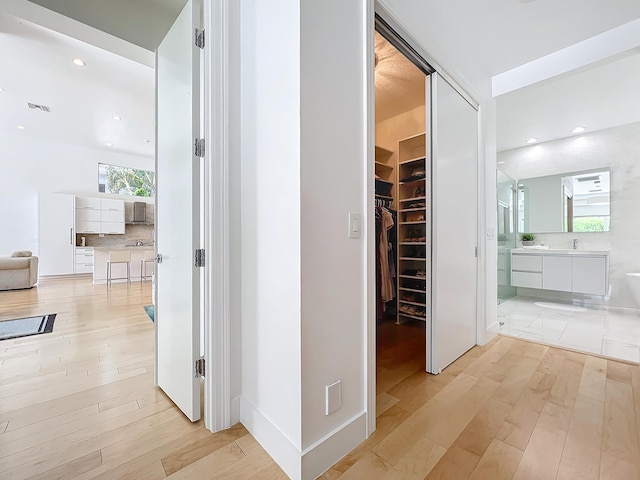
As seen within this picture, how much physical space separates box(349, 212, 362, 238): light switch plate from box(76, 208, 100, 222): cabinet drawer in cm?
834

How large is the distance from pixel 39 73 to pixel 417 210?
549 centimetres

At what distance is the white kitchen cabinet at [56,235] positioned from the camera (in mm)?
6402

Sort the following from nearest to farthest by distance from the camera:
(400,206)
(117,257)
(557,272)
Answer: (400,206) < (557,272) < (117,257)

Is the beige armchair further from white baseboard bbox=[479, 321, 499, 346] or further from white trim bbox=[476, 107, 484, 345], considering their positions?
white baseboard bbox=[479, 321, 499, 346]

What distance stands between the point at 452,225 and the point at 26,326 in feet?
14.8

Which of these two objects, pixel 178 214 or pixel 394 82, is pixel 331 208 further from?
pixel 394 82

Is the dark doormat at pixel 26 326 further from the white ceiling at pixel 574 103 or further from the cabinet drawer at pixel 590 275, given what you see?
the cabinet drawer at pixel 590 275

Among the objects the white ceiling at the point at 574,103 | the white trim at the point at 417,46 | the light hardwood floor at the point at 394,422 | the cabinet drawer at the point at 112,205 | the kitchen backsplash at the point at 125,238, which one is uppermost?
the white ceiling at the point at 574,103

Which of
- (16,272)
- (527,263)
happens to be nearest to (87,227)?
(16,272)

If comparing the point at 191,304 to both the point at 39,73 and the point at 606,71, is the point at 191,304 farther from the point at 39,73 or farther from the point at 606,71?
the point at 39,73

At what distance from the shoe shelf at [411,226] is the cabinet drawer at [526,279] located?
7.52 ft

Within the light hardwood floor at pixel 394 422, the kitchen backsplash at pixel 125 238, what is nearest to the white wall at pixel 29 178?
A: the kitchen backsplash at pixel 125 238

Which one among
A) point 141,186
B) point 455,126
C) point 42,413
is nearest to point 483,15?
point 455,126

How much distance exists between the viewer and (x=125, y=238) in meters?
7.86
